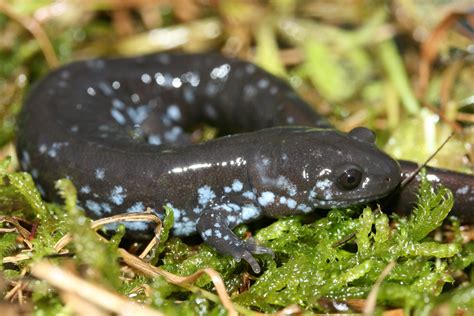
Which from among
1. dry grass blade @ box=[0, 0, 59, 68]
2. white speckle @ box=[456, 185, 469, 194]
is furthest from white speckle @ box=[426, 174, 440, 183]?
dry grass blade @ box=[0, 0, 59, 68]

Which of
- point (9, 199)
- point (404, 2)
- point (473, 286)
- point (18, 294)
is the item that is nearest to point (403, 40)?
point (404, 2)

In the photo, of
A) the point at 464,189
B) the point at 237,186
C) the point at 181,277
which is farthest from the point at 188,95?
the point at 464,189

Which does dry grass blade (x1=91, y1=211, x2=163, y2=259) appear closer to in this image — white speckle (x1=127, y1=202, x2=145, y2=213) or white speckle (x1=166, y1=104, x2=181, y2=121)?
white speckle (x1=127, y1=202, x2=145, y2=213)

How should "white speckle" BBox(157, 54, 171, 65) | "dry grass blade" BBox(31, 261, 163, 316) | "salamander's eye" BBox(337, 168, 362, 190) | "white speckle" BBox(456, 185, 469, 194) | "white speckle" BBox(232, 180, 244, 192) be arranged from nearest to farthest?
"dry grass blade" BBox(31, 261, 163, 316)
"salamander's eye" BBox(337, 168, 362, 190)
"white speckle" BBox(456, 185, 469, 194)
"white speckle" BBox(232, 180, 244, 192)
"white speckle" BBox(157, 54, 171, 65)

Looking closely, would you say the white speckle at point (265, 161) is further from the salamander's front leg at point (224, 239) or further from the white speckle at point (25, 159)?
the white speckle at point (25, 159)

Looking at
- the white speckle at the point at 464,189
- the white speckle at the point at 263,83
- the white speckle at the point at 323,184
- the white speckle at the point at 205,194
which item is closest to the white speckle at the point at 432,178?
the white speckle at the point at 464,189
